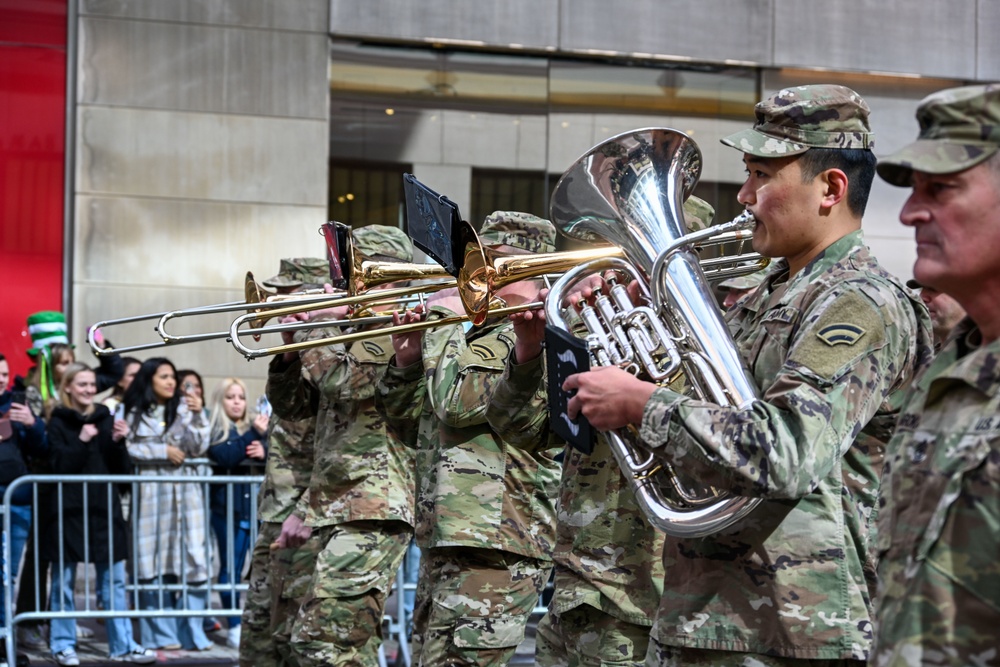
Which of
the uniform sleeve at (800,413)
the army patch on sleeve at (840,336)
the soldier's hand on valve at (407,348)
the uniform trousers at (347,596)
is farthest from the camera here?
the uniform trousers at (347,596)

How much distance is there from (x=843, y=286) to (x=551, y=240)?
243 cm

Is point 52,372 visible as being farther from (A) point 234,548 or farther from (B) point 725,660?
(B) point 725,660

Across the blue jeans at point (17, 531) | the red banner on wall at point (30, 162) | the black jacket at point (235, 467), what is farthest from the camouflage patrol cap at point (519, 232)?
the red banner on wall at point (30, 162)

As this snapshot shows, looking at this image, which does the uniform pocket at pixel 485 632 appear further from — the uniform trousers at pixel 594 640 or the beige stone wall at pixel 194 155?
the beige stone wall at pixel 194 155

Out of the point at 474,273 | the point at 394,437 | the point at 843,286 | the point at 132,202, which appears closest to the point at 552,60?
the point at 132,202

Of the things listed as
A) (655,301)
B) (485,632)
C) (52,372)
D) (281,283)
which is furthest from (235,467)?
(655,301)

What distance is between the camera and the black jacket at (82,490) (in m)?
9.02

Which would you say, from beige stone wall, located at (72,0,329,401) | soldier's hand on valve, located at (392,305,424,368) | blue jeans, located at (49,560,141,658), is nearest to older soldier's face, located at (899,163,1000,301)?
soldier's hand on valve, located at (392,305,424,368)

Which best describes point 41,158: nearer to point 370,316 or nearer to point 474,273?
point 370,316

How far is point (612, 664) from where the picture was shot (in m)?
4.36

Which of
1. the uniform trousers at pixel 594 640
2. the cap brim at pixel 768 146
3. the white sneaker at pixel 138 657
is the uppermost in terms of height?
the cap brim at pixel 768 146

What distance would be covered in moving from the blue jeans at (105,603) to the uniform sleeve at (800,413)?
6580mm

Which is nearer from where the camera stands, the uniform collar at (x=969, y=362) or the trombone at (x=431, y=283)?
the uniform collar at (x=969, y=362)

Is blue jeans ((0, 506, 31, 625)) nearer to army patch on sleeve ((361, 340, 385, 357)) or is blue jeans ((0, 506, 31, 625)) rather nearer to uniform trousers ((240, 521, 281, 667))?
uniform trousers ((240, 521, 281, 667))
